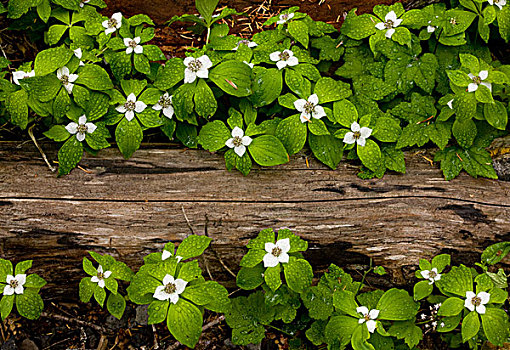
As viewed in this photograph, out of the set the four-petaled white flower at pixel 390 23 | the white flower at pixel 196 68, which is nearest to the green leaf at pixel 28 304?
the white flower at pixel 196 68

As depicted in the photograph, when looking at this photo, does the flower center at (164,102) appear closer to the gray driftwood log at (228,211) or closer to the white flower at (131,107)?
the white flower at (131,107)

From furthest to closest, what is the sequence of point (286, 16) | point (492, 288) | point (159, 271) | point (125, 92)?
point (286, 16) → point (125, 92) → point (492, 288) → point (159, 271)

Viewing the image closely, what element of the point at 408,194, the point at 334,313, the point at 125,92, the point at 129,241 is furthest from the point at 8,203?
the point at 408,194

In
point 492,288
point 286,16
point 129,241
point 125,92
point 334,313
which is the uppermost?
point 286,16

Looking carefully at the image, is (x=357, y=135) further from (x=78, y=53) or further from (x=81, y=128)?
(x=78, y=53)

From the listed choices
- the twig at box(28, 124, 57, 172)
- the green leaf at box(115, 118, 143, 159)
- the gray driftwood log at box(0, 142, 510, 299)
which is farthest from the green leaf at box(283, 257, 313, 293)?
the twig at box(28, 124, 57, 172)

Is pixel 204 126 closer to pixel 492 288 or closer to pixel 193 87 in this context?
pixel 193 87

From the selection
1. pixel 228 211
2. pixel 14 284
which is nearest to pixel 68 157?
pixel 14 284
